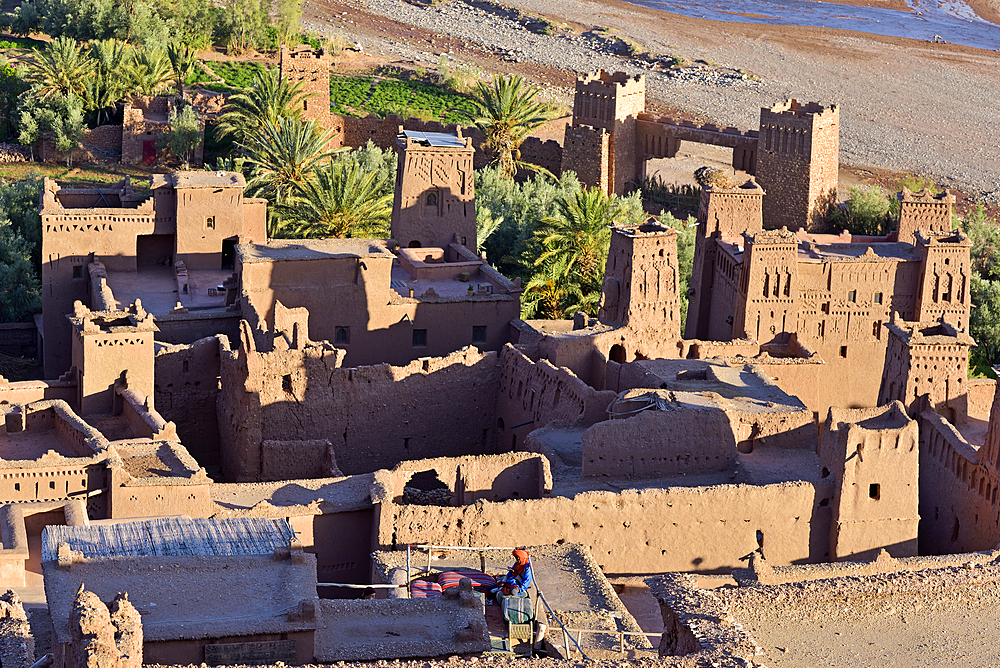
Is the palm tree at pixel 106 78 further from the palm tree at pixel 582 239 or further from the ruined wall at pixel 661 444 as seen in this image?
the ruined wall at pixel 661 444

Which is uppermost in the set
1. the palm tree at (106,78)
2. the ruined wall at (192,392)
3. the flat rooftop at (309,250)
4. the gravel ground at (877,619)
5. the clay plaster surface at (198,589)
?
the palm tree at (106,78)

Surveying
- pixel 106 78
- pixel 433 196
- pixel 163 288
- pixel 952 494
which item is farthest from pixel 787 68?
pixel 952 494

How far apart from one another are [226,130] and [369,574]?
110ft

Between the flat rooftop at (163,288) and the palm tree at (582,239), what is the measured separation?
9.03 m

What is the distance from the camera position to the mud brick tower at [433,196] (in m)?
41.2

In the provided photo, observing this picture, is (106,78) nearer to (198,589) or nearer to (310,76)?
(310,76)

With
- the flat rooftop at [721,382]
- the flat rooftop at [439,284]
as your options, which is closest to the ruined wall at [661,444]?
the flat rooftop at [721,382]

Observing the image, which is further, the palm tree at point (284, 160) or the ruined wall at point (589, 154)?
the ruined wall at point (589, 154)

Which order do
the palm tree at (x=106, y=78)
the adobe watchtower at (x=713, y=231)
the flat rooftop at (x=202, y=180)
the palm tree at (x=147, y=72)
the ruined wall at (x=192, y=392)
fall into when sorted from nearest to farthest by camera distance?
the ruined wall at (x=192, y=392) < the flat rooftop at (x=202, y=180) < the adobe watchtower at (x=713, y=231) < the palm tree at (x=106, y=78) < the palm tree at (x=147, y=72)

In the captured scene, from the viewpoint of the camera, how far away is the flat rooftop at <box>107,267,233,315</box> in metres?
37.8

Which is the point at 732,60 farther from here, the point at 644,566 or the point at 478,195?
the point at 644,566

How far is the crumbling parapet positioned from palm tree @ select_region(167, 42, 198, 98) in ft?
170

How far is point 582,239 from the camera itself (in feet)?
148

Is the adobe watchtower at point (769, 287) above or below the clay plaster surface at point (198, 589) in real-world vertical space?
above
